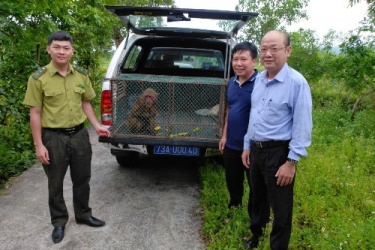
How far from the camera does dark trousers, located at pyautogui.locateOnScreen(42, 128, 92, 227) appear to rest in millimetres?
2709

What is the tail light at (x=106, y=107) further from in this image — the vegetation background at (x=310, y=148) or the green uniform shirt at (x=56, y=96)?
the vegetation background at (x=310, y=148)

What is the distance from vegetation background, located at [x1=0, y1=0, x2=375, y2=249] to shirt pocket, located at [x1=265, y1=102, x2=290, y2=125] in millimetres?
1127

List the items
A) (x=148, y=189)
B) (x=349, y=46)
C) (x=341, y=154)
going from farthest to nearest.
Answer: (x=349, y=46), (x=341, y=154), (x=148, y=189)

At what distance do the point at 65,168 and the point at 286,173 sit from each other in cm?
189

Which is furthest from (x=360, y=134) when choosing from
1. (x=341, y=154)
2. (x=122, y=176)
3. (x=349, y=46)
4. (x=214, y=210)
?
(x=122, y=176)

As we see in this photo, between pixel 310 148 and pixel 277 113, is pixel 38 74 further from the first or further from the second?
pixel 310 148

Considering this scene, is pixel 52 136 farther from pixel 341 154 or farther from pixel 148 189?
pixel 341 154

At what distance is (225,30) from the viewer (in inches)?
159

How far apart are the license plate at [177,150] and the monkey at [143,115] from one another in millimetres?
202

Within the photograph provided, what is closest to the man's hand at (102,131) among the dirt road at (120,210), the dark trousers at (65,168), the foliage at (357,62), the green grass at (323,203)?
the dark trousers at (65,168)

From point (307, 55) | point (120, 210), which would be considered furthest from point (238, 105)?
point (307, 55)

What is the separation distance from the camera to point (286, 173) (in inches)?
80.9

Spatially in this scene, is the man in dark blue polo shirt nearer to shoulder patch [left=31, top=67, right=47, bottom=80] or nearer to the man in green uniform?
the man in green uniform

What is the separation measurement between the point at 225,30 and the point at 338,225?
258cm
